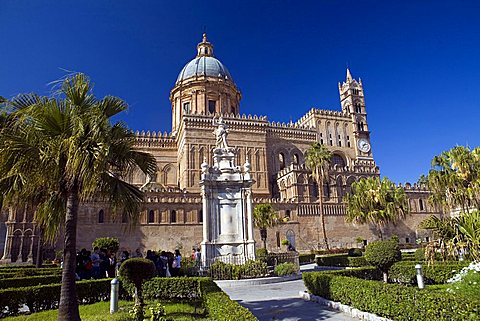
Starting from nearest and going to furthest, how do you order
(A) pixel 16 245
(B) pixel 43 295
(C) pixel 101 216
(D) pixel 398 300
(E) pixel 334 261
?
(D) pixel 398 300, (B) pixel 43 295, (E) pixel 334 261, (A) pixel 16 245, (C) pixel 101 216

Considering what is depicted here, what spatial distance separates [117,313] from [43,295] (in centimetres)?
318

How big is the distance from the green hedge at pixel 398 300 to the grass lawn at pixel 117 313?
383cm

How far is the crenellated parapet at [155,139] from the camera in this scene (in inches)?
1900

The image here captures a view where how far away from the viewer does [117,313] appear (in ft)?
30.7

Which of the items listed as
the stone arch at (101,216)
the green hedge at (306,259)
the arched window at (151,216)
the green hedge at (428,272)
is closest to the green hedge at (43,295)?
the green hedge at (428,272)

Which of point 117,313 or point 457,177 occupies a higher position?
point 457,177

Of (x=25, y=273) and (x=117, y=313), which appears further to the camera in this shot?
(x=25, y=273)

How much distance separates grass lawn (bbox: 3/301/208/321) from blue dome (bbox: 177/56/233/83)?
4553 cm

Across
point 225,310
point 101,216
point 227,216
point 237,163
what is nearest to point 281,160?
point 237,163

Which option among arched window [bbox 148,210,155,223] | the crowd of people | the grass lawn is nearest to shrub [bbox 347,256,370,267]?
the crowd of people

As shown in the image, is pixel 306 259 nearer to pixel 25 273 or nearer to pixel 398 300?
pixel 25 273

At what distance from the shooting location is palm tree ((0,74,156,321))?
7.18 m

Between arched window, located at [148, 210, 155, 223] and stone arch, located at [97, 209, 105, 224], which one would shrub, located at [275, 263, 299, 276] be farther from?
stone arch, located at [97, 209, 105, 224]

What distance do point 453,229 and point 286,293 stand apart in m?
6.27
